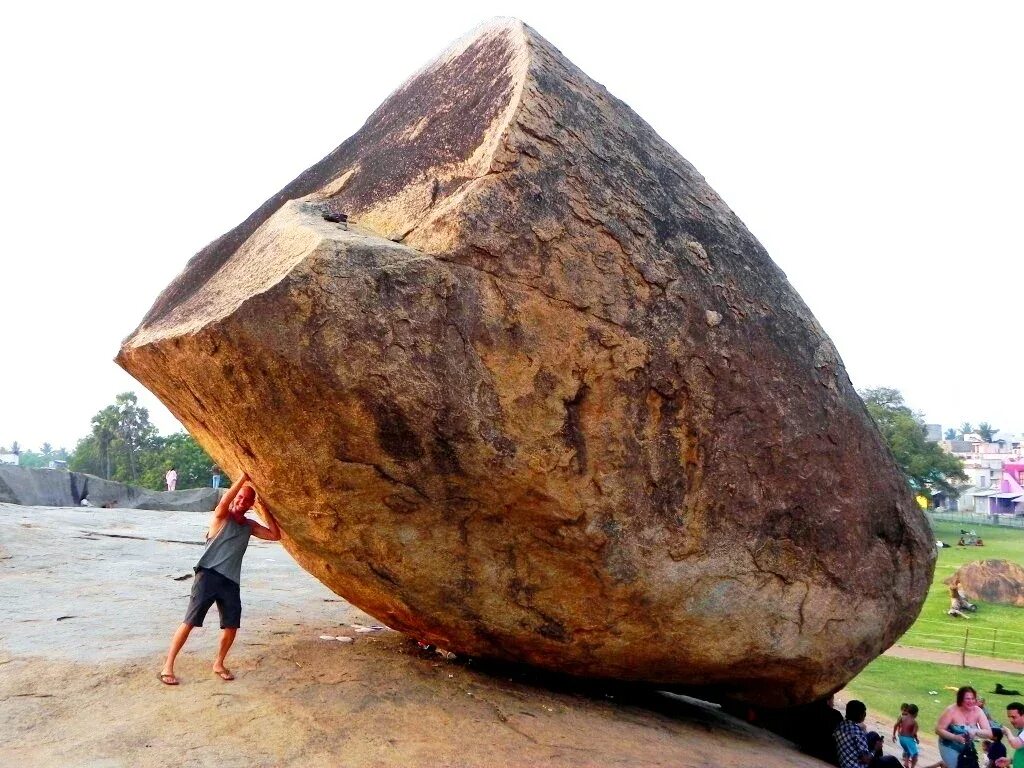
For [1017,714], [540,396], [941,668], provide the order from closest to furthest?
[540,396] → [1017,714] → [941,668]

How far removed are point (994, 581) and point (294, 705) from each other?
21252mm

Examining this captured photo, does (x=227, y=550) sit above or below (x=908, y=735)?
above

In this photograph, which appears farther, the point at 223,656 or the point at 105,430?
the point at 105,430

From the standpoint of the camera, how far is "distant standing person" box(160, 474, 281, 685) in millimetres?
4578

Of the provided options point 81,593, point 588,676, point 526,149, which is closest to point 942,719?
point 588,676

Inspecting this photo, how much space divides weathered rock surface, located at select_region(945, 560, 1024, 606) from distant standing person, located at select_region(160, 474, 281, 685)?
69.1 feet

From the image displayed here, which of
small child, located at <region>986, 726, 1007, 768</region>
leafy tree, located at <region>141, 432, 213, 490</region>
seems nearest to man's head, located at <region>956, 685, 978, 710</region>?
small child, located at <region>986, 726, 1007, 768</region>

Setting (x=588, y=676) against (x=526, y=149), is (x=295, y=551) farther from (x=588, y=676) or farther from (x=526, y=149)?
(x=526, y=149)

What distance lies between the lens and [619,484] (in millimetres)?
4441

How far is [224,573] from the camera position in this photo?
4.65 m

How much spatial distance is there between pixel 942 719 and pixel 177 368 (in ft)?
22.1

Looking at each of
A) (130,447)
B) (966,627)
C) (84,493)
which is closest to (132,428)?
(130,447)

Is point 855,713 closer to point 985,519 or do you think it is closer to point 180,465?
point 180,465

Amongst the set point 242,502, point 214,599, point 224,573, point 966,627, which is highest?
point 242,502
